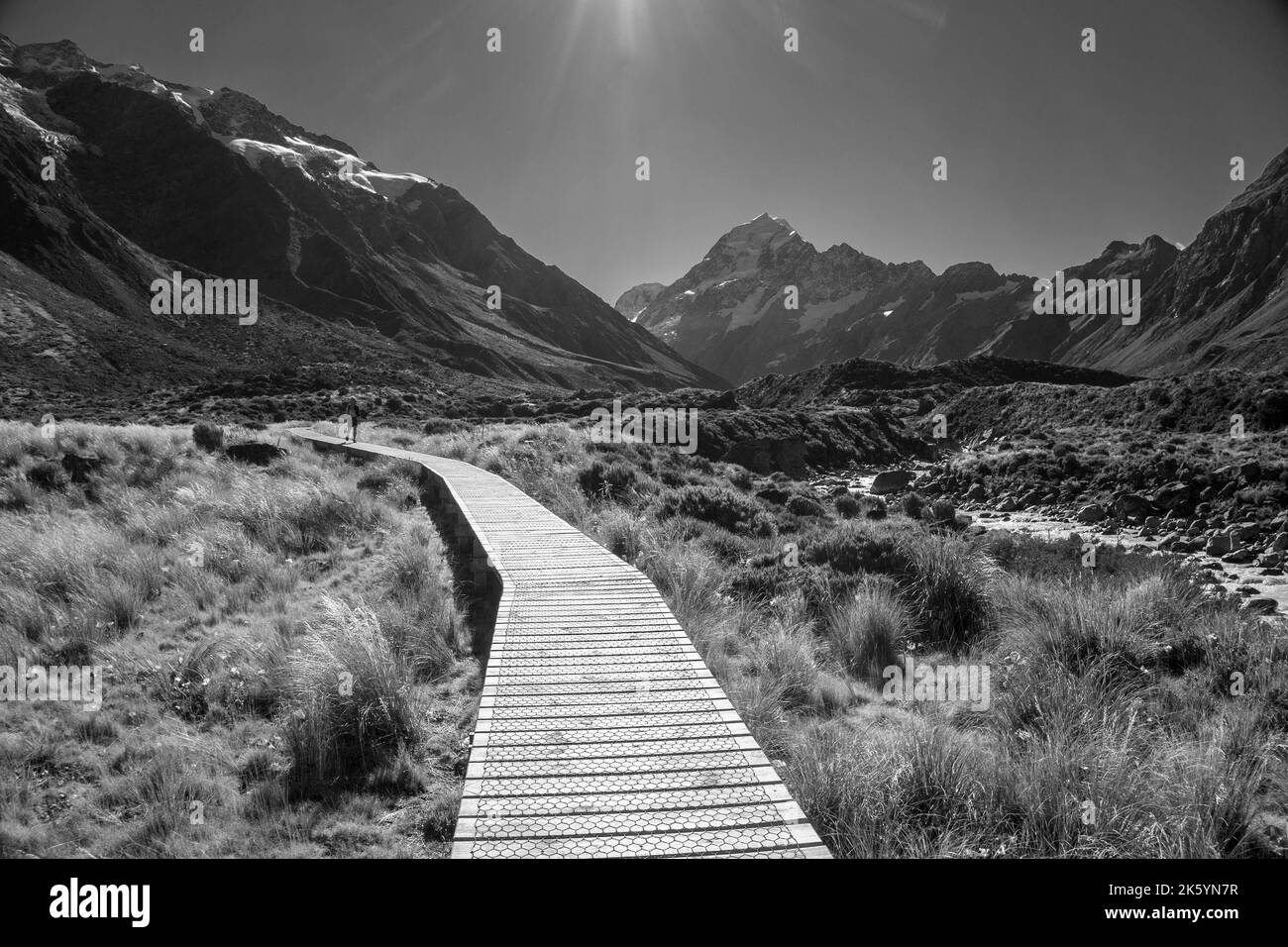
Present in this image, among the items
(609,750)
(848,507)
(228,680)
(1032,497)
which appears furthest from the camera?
(1032,497)

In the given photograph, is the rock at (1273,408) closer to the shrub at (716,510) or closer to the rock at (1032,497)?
the rock at (1032,497)

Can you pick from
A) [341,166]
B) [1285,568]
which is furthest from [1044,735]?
[341,166]

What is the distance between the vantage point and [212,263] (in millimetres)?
123562

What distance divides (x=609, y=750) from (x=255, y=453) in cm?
1754

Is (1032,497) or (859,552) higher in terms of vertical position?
(1032,497)

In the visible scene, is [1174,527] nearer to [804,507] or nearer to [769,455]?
[804,507]

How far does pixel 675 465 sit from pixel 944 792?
1711 cm

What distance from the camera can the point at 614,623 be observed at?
6.09 m

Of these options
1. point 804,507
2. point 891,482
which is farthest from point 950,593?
point 891,482

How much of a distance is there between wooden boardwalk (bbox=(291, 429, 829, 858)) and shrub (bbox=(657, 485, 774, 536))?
666cm

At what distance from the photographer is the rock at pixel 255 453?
57.9 feet

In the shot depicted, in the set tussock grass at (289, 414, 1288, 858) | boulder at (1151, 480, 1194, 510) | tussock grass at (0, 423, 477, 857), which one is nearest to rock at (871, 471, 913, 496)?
boulder at (1151, 480, 1194, 510)

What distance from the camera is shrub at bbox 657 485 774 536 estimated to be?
1348 centimetres

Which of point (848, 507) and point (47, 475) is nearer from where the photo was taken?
point (47, 475)
